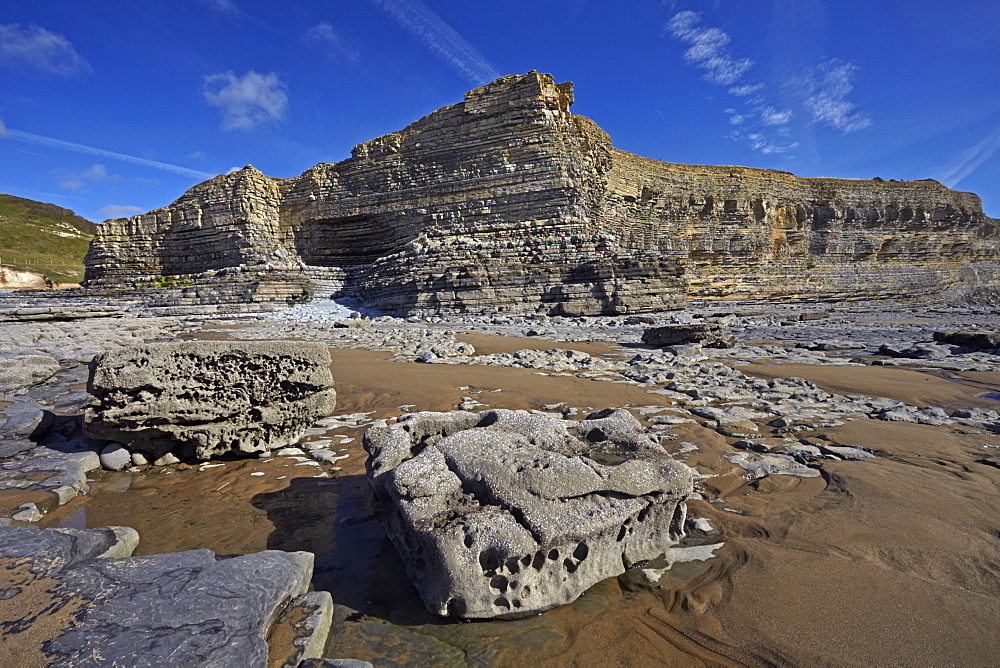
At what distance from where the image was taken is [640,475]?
2.18 meters

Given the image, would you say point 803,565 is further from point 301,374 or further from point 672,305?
point 672,305

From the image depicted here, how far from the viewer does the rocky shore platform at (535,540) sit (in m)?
1.51

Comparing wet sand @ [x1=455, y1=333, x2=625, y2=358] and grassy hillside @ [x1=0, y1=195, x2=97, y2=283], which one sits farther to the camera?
Answer: grassy hillside @ [x1=0, y1=195, x2=97, y2=283]

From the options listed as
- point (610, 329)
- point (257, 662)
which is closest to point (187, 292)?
point (610, 329)

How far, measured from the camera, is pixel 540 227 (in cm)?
2208

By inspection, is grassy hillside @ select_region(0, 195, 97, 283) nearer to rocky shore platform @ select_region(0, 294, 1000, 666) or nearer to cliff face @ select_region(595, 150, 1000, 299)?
cliff face @ select_region(595, 150, 1000, 299)

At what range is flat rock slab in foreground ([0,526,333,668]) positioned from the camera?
1294mm

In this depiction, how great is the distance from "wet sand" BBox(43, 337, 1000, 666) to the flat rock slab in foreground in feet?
0.88

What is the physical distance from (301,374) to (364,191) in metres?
26.0

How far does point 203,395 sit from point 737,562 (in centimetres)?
378

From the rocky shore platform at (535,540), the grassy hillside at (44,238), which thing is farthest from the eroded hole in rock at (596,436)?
the grassy hillside at (44,238)

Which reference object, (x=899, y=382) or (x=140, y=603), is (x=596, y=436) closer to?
(x=140, y=603)

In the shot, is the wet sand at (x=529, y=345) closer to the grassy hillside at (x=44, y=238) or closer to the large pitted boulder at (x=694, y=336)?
the large pitted boulder at (x=694, y=336)

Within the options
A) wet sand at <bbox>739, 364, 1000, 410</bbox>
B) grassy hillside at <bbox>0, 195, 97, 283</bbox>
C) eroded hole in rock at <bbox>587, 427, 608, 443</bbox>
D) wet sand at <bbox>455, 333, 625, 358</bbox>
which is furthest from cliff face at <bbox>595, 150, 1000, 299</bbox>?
grassy hillside at <bbox>0, 195, 97, 283</bbox>
